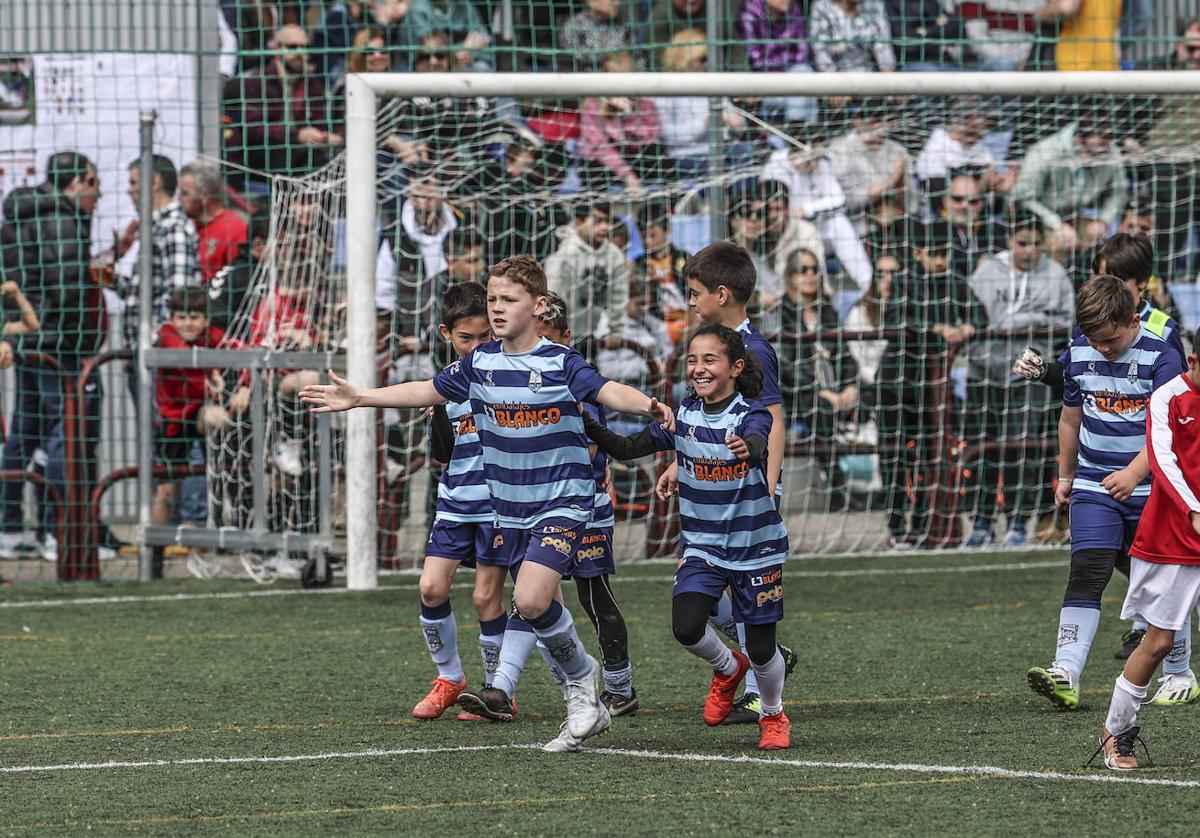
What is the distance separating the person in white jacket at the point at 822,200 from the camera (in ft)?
41.0

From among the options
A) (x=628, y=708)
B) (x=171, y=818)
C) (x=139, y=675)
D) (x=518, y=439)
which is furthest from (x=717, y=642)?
(x=139, y=675)

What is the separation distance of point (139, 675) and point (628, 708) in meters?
2.27

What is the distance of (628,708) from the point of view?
6.54 meters

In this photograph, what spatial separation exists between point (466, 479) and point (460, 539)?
0.22m

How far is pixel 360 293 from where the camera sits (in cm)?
1002

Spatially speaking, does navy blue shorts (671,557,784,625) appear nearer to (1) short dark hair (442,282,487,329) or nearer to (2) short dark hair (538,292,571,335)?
(2) short dark hair (538,292,571,335)

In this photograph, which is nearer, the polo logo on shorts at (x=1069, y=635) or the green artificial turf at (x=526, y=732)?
the green artificial turf at (x=526, y=732)

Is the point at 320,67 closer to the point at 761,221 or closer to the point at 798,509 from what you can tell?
the point at 761,221

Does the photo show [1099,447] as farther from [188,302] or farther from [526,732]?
[188,302]

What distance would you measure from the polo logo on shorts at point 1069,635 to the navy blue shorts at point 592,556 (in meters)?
1.70

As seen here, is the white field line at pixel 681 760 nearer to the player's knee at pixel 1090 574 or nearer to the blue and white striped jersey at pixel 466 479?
the blue and white striped jersey at pixel 466 479

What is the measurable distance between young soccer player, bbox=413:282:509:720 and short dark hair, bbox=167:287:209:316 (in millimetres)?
4983

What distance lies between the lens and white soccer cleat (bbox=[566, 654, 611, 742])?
5746 mm

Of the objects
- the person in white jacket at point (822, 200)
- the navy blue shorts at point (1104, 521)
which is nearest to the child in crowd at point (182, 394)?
the person in white jacket at point (822, 200)
